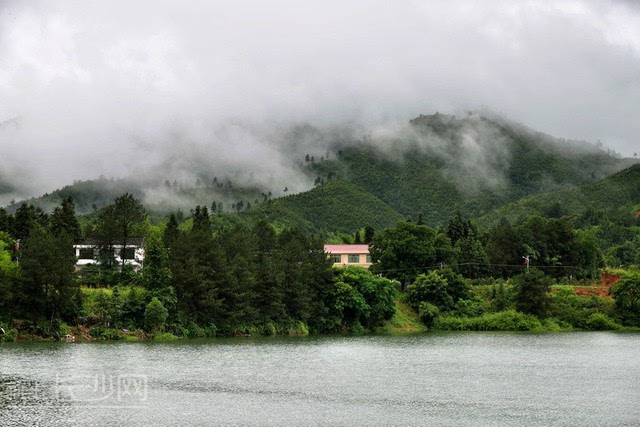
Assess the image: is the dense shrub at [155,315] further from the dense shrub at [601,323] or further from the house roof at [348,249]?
the house roof at [348,249]

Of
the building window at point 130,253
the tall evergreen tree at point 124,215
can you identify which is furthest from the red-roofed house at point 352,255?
the tall evergreen tree at point 124,215

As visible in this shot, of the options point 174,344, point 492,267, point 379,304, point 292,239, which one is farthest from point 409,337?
point 492,267

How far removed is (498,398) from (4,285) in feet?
150

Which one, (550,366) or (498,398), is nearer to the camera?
(498,398)

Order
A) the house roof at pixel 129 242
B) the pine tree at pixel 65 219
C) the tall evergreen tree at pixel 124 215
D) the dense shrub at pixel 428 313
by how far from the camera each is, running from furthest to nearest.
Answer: the dense shrub at pixel 428 313, the house roof at pixel 129 242, the pine tree at pixel 65 219, the tall evergreen tree at pixel 124 215

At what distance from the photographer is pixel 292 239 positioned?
3925 inches

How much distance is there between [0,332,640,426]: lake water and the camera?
37062mm

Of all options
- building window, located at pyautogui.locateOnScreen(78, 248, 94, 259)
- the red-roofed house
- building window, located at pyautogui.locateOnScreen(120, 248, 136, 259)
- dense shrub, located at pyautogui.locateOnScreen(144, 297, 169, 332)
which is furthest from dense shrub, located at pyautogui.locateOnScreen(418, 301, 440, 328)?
building window, located at pyautogui.locateOnScreen(78, 248, 94, 259)

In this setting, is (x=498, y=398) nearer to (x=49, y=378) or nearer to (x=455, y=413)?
(x=455, y=413)

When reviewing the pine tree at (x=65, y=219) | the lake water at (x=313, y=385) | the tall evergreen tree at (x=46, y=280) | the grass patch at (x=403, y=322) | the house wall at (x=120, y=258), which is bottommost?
the lake water at (x=313, y=385)

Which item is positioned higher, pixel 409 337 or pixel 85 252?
pixel 85 252

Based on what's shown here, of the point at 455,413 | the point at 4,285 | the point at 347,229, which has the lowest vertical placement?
the point at 455,413

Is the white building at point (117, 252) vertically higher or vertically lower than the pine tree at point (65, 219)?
lower

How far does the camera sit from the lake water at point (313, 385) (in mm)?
37062
